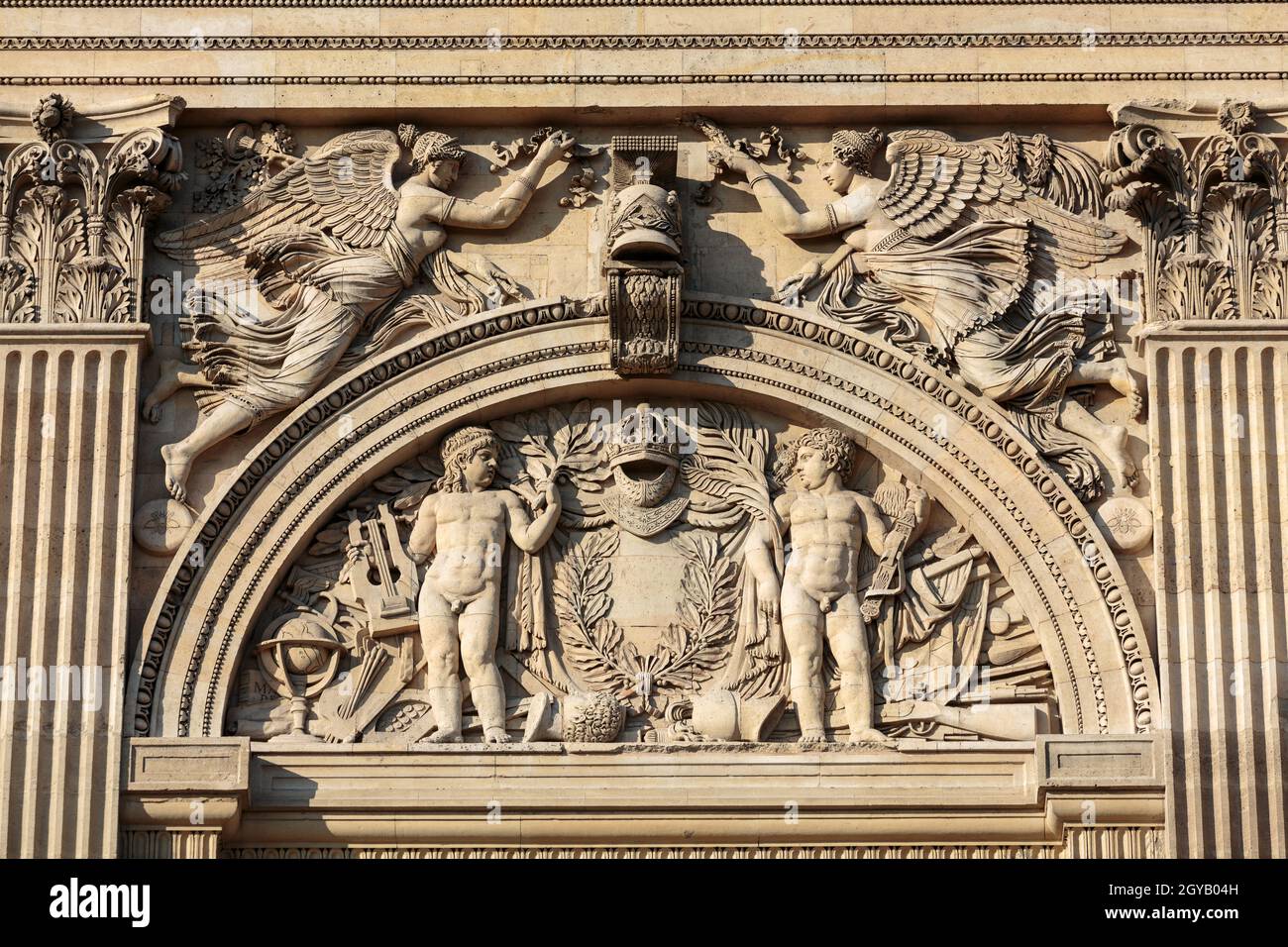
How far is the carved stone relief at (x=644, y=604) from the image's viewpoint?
25.3 meters

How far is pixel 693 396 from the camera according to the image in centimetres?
2614

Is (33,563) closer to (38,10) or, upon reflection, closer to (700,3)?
(38,10)

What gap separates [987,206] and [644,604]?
3809mm

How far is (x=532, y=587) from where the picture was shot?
25.6 m

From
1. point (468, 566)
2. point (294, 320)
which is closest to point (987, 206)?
point (468, 566)

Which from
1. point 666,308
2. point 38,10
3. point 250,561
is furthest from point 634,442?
point 38,10

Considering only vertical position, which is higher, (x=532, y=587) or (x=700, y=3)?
(x=700, y=3)

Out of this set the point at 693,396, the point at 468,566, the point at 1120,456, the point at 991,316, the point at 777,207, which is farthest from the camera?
the point at 777,207

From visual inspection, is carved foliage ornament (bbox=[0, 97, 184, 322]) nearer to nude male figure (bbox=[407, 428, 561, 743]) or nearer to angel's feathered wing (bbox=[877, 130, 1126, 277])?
nude male figure (bbox=[407, 428, 561, 743])

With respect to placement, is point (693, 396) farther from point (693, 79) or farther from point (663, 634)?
point (693, 79)

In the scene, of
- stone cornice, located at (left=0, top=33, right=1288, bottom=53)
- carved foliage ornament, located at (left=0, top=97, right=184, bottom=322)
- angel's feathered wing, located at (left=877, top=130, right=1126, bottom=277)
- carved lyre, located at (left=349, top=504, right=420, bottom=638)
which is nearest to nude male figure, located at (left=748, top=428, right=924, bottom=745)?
angel's feathered wing, located at (left=877, top=130, right=1126, bottom=277)

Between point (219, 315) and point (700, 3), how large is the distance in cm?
414

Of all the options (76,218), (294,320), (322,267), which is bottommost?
(294,320)

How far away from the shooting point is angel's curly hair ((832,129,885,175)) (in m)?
26.3
